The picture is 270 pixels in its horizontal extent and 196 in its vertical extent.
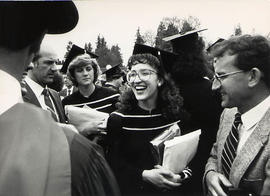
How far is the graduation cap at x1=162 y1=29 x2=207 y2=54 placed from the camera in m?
A: 1.33

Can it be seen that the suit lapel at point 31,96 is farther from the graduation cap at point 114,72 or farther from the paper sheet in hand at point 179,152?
the graduation cap at point 114,72

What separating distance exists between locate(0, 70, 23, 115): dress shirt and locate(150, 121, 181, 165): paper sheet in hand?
0.60m

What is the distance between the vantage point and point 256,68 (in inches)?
38.0

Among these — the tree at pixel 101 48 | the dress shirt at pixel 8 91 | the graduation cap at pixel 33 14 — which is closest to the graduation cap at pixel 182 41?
the tree at pixel 101 48

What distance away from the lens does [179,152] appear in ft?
3.44

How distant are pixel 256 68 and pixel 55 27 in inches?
21.8

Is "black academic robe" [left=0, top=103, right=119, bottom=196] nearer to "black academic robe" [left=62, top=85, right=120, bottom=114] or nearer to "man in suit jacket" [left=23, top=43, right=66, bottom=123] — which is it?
"man in suit jacket" [left=23, top=43, right=66, bottom=123]

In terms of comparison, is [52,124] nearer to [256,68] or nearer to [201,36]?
[256,68]

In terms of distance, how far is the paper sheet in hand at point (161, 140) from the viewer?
1090mm

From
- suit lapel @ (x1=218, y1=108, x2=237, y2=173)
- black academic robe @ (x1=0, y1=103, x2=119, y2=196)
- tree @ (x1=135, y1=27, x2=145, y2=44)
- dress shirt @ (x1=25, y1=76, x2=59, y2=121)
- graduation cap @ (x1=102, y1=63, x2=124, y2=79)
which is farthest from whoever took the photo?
graduation cap @ (x1=102, y1=63, x2=124, y2=79)

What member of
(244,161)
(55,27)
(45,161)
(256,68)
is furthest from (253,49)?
(45,161)

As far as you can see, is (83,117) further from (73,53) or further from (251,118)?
(251,118)

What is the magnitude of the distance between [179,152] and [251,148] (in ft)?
0.74

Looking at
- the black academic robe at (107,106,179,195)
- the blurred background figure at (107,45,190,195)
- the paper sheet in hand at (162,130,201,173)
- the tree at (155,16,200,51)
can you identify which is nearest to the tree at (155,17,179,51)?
the tree at (155,16,200,51)
